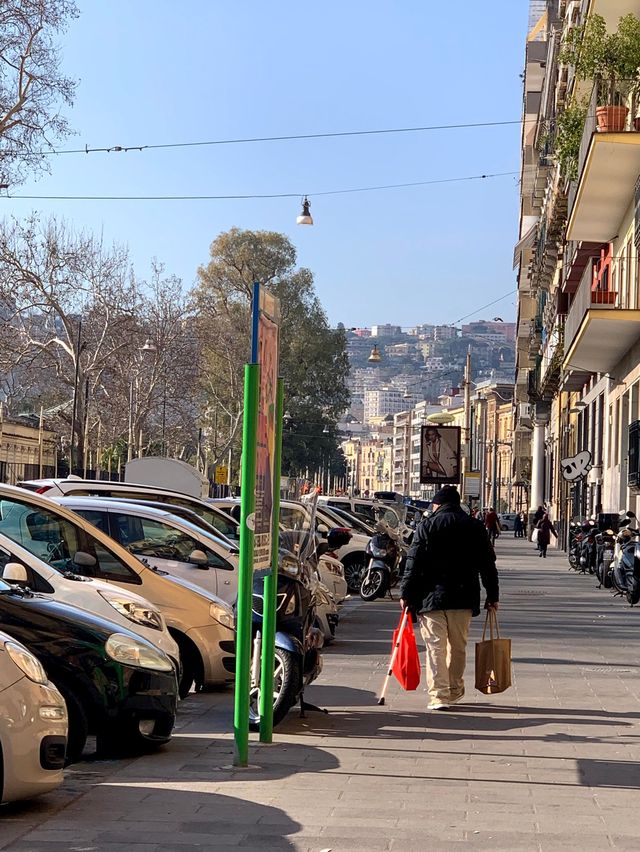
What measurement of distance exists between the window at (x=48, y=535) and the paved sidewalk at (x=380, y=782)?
1.46 meters

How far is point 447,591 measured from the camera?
10992 mm

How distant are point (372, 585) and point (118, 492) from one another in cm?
916

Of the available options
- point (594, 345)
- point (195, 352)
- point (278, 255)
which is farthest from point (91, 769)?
point (278, 255)

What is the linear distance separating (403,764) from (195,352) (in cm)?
5874

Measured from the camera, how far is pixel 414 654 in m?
10.8

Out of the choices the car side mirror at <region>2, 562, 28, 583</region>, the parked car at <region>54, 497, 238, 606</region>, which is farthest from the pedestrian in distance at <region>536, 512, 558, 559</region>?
the car side mirror at <region>2, 562, 28, 583</region>

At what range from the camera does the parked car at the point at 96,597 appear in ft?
32.9

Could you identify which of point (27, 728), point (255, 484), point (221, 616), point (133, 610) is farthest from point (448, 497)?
point (27, 728)

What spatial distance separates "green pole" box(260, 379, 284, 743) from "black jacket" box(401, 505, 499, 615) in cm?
208

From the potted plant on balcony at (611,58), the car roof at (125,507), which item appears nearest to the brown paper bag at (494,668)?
the car roof at (125,507)

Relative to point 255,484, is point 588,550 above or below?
below

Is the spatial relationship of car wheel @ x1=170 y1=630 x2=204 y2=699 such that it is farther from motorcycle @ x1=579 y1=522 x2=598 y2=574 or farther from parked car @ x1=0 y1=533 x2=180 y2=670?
motorcycle @ x1=579 y1=522 x2=598 y2=574

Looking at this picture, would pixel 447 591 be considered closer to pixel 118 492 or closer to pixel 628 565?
pixel 118 492

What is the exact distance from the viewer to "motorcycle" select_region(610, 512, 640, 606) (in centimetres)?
2303
